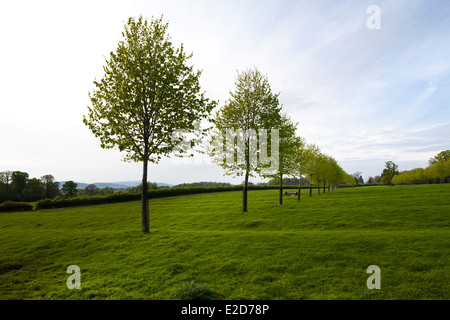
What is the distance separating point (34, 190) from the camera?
78062mm

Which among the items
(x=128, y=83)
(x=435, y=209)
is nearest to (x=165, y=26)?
(x=128, y=83)

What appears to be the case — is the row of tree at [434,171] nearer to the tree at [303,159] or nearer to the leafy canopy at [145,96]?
the tree at [303,159]

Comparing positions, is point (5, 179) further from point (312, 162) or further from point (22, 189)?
point (312, 162)

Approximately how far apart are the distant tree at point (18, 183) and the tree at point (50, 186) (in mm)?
7852

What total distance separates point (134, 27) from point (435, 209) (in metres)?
34.1

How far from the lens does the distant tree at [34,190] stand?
77.6 meters

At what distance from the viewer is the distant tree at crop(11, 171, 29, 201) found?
78.2 m

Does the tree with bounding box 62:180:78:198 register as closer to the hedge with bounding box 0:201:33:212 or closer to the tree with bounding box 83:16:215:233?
the hedge with bounding box 0:201:33:212

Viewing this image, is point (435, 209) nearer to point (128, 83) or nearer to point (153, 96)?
point (153, 96)

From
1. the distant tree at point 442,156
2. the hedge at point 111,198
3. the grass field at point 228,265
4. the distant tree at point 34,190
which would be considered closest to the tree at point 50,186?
the distant tree at point 34,190

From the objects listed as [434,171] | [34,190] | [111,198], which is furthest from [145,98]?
[434,171]

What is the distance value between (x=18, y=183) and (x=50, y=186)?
486 inches

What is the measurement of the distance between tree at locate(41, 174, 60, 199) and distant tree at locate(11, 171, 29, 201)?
309 inches
